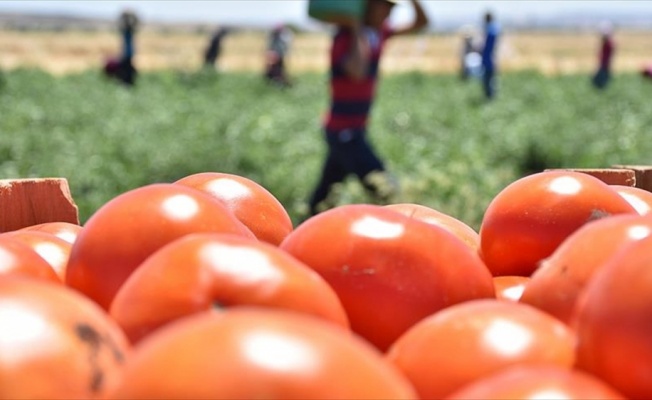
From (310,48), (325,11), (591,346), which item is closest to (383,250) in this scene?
(591,346)

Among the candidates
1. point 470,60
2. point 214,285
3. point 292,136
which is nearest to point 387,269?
point 214,285

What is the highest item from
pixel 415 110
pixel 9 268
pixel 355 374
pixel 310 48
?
pixel 355 374

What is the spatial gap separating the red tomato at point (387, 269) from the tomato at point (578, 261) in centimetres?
10

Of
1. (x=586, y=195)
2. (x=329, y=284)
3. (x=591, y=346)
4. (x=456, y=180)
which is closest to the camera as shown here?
(x=591, y=346)

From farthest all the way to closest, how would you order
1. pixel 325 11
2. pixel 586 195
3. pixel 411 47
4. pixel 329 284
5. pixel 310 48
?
pixel 310 48
pixel 411 47
pixel 325 11
pixel 586 195
pixel 329 284

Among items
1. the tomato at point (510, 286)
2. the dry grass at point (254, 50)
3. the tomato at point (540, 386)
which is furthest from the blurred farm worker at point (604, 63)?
the dry grass at point (254, 50)

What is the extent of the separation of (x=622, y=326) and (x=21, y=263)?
77 cm

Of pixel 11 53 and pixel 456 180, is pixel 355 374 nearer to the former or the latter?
pixel 456 180

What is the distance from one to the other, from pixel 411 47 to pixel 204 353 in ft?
221

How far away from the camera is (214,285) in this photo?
1.13 metres

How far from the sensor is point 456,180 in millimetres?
8367

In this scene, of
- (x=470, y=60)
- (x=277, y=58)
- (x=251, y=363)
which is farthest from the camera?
(x=470, y=60)

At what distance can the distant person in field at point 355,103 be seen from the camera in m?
6.24

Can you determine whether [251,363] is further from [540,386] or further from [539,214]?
[539,214]
